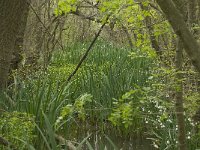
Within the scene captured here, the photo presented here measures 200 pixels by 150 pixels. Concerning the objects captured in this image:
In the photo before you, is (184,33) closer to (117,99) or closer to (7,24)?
(7,24)

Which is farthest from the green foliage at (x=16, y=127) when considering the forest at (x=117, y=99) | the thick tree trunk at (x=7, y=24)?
the thick tree trunk at (x=7, y=24)

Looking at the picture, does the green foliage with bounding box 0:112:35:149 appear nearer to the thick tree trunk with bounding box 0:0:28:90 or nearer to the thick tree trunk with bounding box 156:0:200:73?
the thick tree trunk with bounding box 0:0:28:90

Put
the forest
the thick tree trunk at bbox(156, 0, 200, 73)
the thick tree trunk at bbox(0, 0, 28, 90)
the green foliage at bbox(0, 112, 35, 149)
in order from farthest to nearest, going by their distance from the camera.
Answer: the thick tree trunk at bbox(0, 0, 28, 90) → the green foliage at bbox(0, 112, 35, 149) → the forest → the thick tree trunk at bbox(156, 0, 200, 73)

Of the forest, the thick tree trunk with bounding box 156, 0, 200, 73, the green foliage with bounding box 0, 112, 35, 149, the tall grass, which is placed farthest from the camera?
the tall grass

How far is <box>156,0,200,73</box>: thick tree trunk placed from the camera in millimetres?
1528

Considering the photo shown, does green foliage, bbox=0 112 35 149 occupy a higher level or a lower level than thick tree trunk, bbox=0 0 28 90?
lower

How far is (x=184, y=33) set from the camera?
1551mm

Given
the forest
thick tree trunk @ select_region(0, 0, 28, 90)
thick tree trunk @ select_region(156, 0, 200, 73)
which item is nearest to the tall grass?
the forest

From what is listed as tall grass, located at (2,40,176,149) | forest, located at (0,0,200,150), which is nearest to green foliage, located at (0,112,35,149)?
forest, located at (0,0,200,150)

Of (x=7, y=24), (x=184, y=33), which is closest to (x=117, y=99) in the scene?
(x=7, y=24)

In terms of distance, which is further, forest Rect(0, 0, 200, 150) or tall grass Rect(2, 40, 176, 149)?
tall grass Rect(2, 40, 176, 149)

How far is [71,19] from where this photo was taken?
14.9 meters

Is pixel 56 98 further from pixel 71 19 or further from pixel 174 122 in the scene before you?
pixel 71 19

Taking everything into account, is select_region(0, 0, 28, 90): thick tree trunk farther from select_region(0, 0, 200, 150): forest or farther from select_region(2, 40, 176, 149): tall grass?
select_region(2, 40, 176, 149): tall grass
